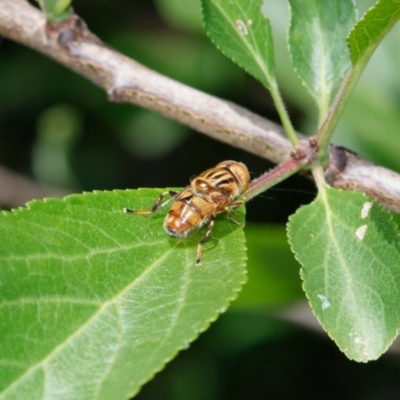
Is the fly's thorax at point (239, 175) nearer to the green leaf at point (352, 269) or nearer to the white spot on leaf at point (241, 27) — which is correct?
the green leaf at point (352, 269)

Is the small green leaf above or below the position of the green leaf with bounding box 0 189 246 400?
above

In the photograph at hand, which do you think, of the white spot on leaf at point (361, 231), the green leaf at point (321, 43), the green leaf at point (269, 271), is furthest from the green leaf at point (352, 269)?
the green leaf at point (269, 271)

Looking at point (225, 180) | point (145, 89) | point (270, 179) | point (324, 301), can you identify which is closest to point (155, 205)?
point (225, 180)

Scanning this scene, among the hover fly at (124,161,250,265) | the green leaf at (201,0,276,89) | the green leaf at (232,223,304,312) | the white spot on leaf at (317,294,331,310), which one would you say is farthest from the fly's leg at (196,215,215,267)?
the green leaf at (232,223,304,312)

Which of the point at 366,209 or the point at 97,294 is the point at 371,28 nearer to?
the point at 366,209

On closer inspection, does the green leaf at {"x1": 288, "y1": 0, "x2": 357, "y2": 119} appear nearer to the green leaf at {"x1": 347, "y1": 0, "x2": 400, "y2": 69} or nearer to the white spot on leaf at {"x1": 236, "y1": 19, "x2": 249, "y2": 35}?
the white spot on leaf at {"x1": 236, "y1": 19, "x2": 249, "y2": 35}

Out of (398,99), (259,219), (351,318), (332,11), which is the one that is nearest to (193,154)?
(259,219)

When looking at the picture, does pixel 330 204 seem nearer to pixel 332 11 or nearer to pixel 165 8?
pixel 332 11
